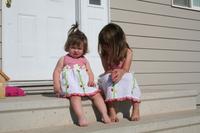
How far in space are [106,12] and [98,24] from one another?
0.24 metres

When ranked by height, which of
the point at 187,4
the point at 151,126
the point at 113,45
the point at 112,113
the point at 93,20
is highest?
the point at 187,4

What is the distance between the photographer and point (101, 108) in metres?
3.59

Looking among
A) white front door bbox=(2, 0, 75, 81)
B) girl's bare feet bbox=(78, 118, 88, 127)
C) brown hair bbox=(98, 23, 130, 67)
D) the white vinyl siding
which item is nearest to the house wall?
the white vinyl siding

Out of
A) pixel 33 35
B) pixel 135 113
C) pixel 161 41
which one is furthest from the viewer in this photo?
pixel 161 41

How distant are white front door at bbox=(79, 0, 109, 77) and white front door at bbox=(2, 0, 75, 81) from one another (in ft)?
0.67

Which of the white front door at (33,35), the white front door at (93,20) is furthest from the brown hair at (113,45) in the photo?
the white front door at (93,20)

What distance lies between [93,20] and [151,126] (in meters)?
2.79

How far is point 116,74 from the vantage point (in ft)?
12.2

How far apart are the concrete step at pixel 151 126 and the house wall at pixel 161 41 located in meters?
2.17

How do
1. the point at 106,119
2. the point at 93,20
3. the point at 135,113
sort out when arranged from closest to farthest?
the point at 106,119 → the point at 135,113 → the point at 93,20

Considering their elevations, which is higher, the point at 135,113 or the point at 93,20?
the point at 93,20

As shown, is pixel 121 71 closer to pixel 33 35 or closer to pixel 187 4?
pixel 33 35

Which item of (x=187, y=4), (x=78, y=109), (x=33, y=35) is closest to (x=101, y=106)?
(x=78, y=109)

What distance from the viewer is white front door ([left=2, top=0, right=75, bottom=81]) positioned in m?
5.04
